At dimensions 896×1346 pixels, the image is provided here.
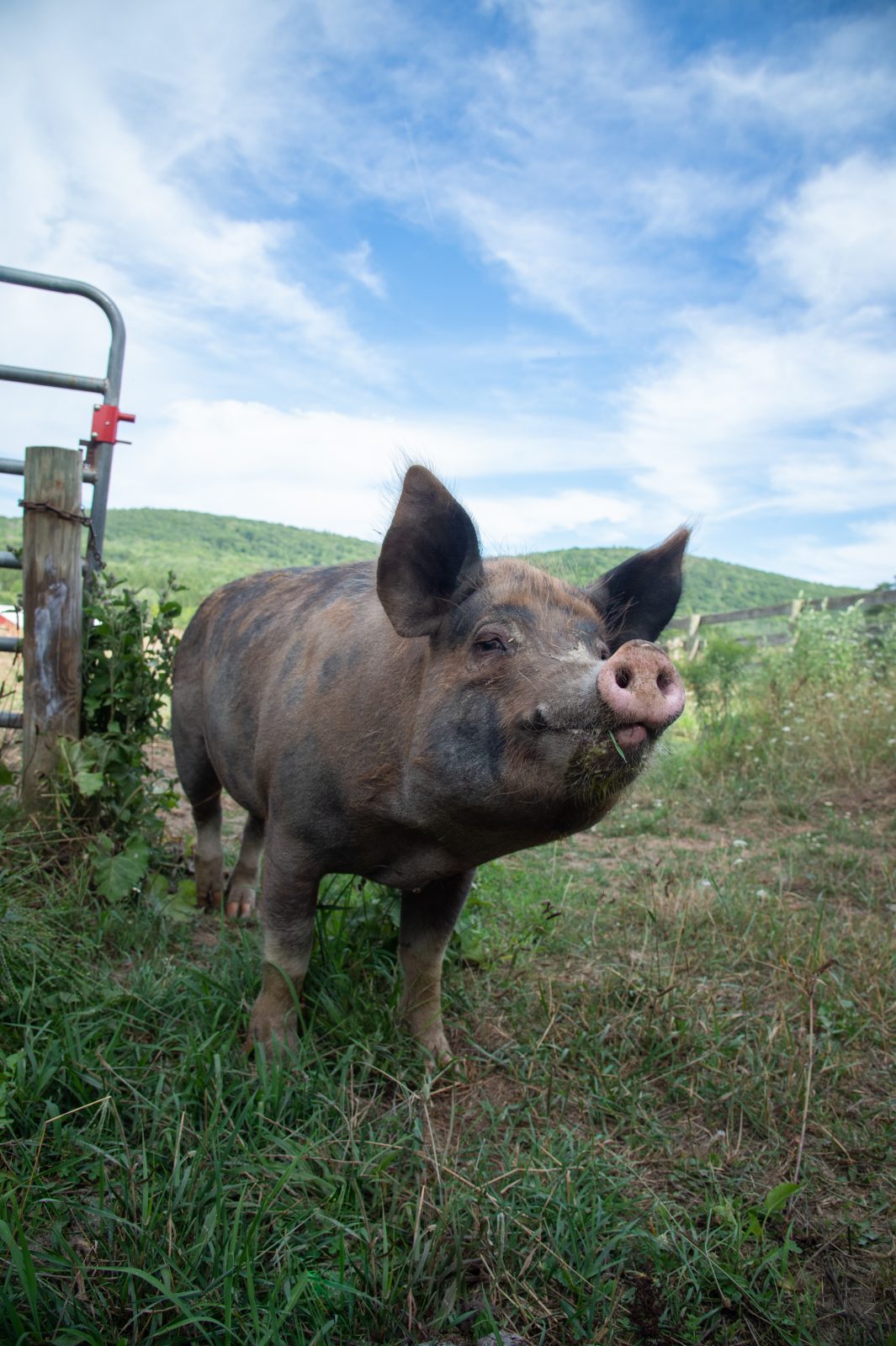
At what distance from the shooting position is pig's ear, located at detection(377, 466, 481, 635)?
2.59m

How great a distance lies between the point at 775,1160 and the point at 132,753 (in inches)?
124

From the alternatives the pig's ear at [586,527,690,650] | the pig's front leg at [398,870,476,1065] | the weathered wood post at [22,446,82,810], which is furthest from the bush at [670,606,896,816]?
the weathered wood post at [22,446,82,810]

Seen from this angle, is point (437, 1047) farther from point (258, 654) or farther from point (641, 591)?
point (641, 591)

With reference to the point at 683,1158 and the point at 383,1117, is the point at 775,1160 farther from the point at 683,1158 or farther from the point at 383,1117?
the point at 383,1117

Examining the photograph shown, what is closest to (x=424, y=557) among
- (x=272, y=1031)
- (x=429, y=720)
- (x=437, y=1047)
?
(x=429, y=720)

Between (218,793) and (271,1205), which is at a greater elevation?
(218,793)

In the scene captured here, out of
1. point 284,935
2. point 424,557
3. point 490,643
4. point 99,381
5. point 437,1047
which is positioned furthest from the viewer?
point 99,381

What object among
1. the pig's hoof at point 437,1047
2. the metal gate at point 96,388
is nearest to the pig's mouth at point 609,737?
the pig's hoof at point 437,1047

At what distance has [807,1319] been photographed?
2.04 m

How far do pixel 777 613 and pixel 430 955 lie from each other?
55.2 feet

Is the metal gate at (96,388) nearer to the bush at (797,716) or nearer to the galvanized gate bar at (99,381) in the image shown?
the galvanized gate bar at (99,381)

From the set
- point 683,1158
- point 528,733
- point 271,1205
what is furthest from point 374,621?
point 683,1158

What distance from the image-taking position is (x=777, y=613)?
60.1 feet

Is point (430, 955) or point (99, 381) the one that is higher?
point (99, 381)
